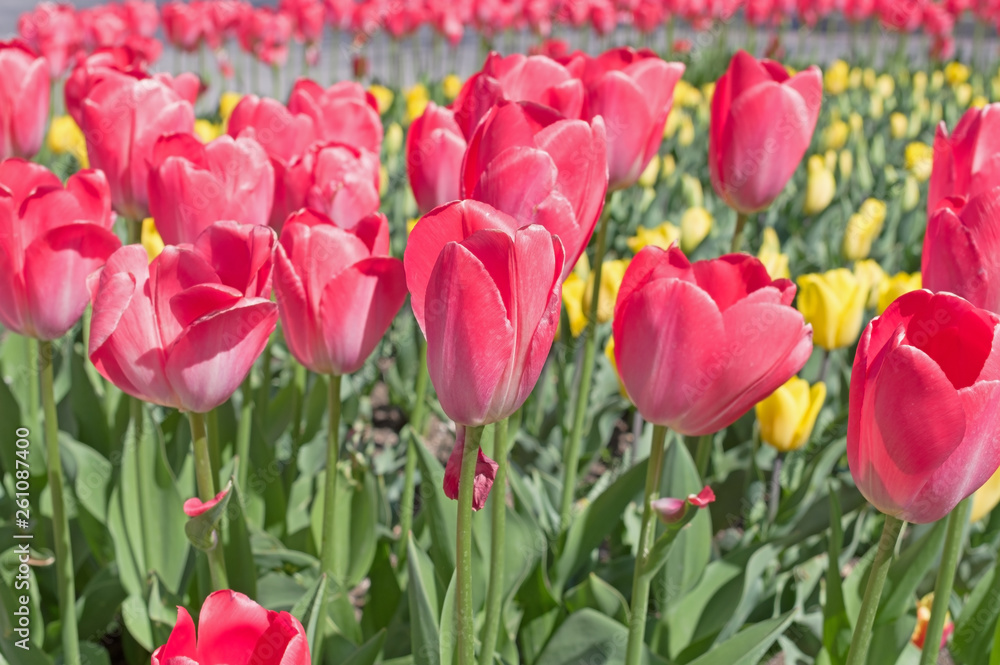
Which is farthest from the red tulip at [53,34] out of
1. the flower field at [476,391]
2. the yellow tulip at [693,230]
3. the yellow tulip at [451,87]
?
the yellow tulip at [693,230]

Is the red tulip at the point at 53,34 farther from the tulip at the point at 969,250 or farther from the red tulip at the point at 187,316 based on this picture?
the tulip at the point at 969,250

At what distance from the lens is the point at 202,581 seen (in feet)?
3.95

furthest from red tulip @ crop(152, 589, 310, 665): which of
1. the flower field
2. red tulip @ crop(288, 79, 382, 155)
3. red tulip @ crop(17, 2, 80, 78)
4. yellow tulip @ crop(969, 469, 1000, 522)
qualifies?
red tulip @ crop(17, 2, 80, 78)

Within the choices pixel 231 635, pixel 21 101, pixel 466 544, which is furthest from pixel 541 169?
pixel 21 101

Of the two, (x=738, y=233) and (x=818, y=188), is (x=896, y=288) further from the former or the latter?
(x=818, y=188)

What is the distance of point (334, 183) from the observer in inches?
48.7

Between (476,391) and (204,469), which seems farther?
(204,469)

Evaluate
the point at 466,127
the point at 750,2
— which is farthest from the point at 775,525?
the point at 750,2

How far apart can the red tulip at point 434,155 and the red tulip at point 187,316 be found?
0.43 meters

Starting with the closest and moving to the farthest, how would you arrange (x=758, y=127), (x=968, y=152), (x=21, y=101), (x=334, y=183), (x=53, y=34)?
(x=968, y=152) < (x=334, y=183) < (x=758, y=127) < (x=21, y=101) < (x=53, y=34)

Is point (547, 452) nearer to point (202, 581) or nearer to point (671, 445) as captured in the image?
point (671, 445)

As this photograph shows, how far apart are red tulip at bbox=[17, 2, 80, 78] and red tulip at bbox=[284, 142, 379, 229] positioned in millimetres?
2712

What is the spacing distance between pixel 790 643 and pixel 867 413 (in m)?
0.81

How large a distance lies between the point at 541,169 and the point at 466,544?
313 mm
